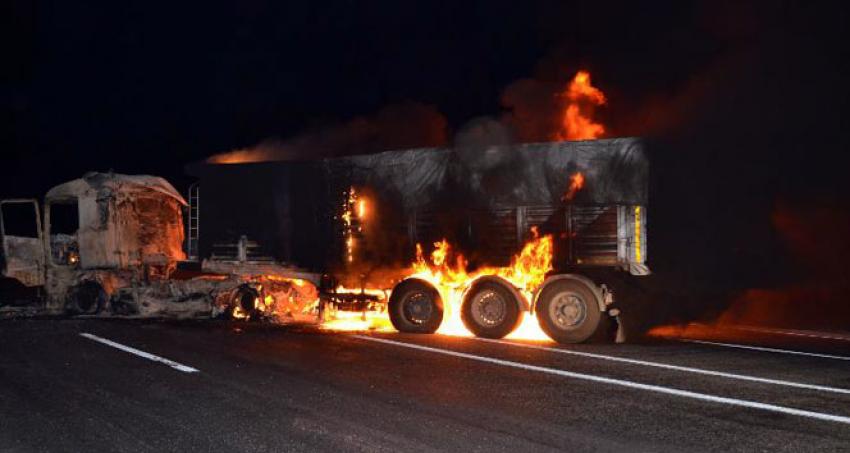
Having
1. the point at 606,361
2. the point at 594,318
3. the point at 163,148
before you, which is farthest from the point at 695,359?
the point at 163,148

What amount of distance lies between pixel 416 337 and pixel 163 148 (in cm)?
4564

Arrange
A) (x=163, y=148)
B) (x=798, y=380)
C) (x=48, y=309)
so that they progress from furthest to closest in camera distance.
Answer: (x=163, y=148) → (x=48, y=309) → (x=798, y=380)

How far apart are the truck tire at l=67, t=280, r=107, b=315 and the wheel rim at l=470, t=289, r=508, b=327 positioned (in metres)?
9.45

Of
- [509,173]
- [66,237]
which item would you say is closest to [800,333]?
[509,173]

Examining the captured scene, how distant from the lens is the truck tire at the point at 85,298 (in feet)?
58.0

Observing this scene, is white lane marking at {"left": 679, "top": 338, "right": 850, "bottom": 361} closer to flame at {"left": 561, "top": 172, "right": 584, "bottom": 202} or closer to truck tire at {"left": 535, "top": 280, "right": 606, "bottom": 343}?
truck tire at {"left": 535, "top": 280, "right": 606, "bottom": 343}

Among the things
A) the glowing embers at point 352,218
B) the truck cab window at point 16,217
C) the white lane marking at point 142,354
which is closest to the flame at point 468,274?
the glowing embers at point 352,218

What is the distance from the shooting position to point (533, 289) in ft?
43.3

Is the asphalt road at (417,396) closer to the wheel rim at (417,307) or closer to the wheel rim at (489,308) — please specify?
the wheel rim at (489,308)

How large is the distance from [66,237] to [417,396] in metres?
13.3

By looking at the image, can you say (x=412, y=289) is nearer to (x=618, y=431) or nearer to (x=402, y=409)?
(x=402, y=409)

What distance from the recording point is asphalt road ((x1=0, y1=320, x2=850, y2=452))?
6.17 metres

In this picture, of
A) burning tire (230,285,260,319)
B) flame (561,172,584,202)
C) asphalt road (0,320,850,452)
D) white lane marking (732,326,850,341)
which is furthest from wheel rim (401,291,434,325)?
white lane marking (732,326,850,341)

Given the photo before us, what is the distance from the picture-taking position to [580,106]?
920 inches
